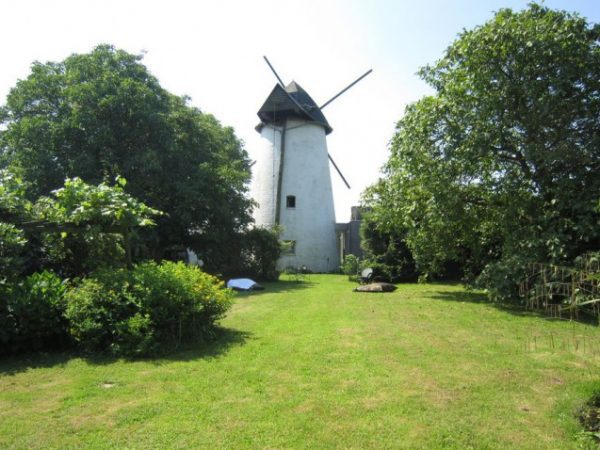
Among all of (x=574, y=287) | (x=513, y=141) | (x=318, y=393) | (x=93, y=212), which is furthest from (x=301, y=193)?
(x=574, y=287)

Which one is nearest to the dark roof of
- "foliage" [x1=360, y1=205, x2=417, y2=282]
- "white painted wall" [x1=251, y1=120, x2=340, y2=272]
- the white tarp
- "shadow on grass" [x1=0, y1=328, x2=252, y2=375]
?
"white painted wall" [x1=251, y1=120, x2=340, y2=272]

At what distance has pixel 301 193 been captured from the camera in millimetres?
29359

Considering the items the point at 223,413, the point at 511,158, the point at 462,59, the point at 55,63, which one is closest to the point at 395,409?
the point at 223,413

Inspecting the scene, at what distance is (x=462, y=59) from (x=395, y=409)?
36.4 ft

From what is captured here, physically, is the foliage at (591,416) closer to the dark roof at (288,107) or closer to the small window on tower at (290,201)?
the small window on tower at (290,201)

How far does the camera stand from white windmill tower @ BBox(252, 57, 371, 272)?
29.1m

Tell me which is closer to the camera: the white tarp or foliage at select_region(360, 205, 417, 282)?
the white tarp

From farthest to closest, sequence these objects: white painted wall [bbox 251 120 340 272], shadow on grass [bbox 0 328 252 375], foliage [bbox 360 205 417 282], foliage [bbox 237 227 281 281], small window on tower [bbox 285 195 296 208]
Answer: small window on tower [bbox 285 195 296 208], white painted wall [bbox 251 120 340 272], foliage [bbox 237 227 281 281], foliage [bbox 360 205 417 282], shadow on grass [bbox 0 328 252 375]

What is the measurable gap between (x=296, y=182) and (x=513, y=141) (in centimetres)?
1815

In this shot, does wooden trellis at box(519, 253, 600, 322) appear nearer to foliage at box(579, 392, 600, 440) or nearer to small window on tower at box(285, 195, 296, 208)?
foliage at box(579, 392, 600, 440)

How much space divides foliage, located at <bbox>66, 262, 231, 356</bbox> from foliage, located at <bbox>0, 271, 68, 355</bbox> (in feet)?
0.91

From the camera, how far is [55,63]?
2027 centimetres

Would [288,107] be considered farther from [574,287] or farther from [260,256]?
[574,287]

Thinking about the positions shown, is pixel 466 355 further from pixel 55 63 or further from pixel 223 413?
pixel 55 63
